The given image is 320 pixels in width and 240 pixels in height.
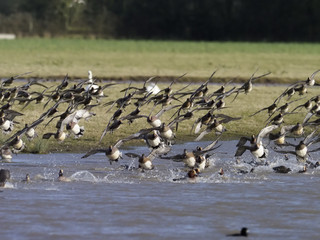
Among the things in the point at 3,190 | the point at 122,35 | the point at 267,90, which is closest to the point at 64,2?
the point at 122,35

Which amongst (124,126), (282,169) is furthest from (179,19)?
(282,169)

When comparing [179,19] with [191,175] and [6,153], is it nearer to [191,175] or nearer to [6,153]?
[6,153]

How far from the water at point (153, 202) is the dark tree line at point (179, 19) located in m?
94.8

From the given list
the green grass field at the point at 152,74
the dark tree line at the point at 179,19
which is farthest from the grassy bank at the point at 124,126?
the dark tree line at the point at 179,19

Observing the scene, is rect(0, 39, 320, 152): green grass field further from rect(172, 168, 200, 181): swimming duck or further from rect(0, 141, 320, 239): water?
rect(172, 168, 200, 181): swimming duck

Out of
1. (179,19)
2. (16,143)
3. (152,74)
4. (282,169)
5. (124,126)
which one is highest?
(179,19)

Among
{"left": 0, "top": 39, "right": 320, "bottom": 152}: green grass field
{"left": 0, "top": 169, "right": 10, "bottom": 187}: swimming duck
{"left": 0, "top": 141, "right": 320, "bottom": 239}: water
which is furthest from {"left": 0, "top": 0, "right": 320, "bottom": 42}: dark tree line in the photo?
{"left": 0, "top": 169, "right": 10, "bottom": 187}: swimming duck

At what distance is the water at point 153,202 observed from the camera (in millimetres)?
12438

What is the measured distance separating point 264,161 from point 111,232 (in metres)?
6.91

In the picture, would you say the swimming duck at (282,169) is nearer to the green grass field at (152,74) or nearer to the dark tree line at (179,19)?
the green grass field at (152,74)

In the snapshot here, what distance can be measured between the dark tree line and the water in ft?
311

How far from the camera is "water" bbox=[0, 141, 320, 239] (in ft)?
40.8

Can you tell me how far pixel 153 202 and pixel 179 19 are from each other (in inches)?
4094

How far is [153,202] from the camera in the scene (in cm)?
1455
